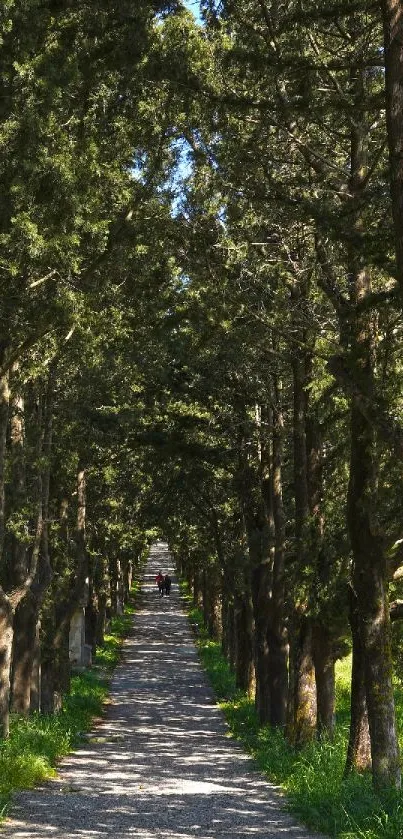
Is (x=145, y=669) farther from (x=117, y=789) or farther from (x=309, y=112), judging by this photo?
(x=309, y=112)

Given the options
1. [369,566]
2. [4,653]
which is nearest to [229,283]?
[369,566]

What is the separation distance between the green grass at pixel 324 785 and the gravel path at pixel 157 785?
0.23 metres

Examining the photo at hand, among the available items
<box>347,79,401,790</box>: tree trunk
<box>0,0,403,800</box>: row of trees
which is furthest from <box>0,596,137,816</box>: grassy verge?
<box>347,79,401,790</box>: tree trunk

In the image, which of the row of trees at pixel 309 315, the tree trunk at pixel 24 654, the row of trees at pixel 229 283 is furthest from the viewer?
the tree trunk at pixel 24 654

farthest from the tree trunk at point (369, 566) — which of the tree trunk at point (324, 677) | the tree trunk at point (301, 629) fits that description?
the tree trunk at point (324, 677)

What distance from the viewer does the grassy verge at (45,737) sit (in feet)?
41.4

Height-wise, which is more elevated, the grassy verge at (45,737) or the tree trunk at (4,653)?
the tree trunk at (4,653)

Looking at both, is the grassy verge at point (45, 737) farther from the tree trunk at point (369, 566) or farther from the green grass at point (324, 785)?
A: the tree trunk at point (369, 566)

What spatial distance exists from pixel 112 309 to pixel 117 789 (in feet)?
21.7

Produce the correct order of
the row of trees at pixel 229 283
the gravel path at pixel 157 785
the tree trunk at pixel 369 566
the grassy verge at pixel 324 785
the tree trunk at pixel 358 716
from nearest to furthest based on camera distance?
the grassy verge at pixel 324 785 → the gravel path at pixel 157 785 → the tree trunk at pixel 369 566 → the row of trees at pixel 229 283 → the tree trunk at pixel 358 716

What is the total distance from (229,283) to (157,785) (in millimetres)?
6246

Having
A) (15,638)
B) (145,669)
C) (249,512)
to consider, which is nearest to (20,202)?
(15,638)

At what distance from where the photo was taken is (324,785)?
12.1 m

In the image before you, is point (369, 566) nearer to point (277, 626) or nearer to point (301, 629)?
point (301, 629)
